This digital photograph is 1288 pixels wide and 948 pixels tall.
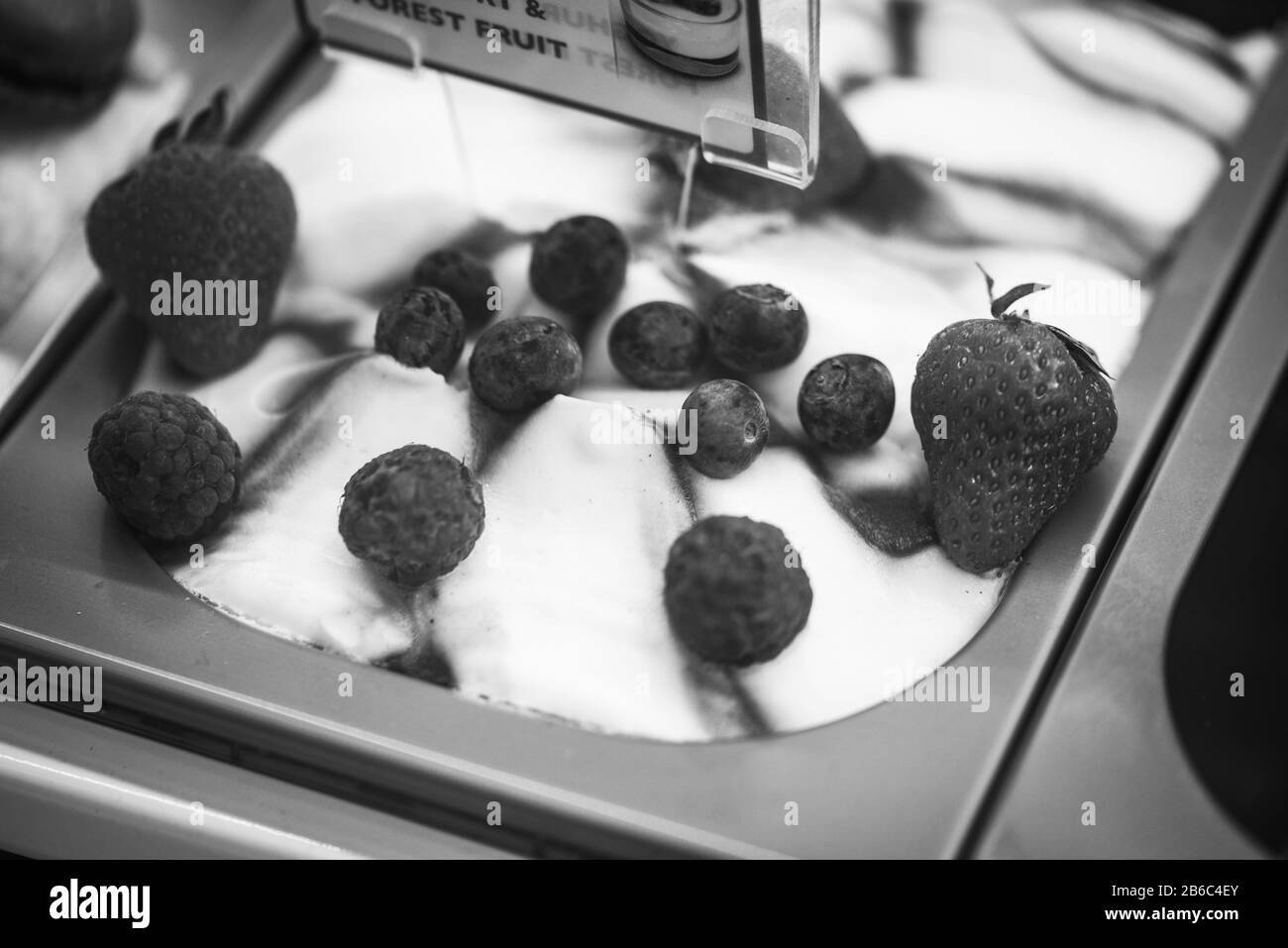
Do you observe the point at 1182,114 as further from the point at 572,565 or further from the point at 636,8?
the point at 572,565

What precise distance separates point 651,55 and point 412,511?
0.51 metres

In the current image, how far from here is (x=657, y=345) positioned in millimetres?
1139

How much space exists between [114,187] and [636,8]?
56 cm

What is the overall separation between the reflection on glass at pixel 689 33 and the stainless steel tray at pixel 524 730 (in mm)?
528

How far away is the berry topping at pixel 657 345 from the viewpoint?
3.74 ft

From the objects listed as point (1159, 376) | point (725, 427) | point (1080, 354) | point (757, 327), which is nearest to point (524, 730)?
point (725, 427)

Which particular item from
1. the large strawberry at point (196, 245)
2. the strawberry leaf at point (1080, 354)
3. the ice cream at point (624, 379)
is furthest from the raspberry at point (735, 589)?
the large strawberry at point (196, 245)

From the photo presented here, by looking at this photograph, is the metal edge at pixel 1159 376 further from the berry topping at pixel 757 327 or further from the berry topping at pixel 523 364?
the berry topping at pixel 523 364

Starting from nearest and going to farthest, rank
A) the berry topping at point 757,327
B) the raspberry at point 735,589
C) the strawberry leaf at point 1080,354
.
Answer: the raspberry at point 735,589, the strawberry leaf at point 1080,354, the berry topping at point 757,327

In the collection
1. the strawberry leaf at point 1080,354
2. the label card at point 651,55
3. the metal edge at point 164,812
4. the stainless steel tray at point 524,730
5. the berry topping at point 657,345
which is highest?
the label card at point 651,55

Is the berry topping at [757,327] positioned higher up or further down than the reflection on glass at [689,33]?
further down

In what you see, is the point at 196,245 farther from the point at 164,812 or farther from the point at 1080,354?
the point at 1080,354

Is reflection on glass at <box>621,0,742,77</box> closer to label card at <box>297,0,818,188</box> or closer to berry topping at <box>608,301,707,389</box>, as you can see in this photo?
label card at <box>297,0,818,188</box>

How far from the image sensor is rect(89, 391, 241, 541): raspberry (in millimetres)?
1023
